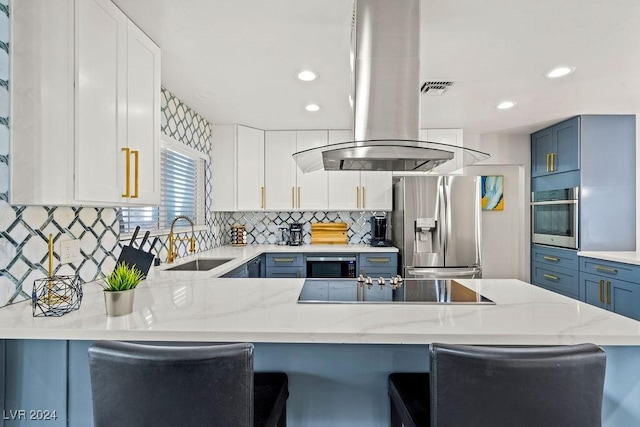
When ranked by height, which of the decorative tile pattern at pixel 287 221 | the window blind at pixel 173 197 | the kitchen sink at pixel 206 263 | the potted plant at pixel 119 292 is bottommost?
the kitchen sink at pixel 206 263

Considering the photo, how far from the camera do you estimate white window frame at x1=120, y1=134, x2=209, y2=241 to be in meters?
2.58

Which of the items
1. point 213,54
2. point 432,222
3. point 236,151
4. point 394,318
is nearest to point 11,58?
point 213,54

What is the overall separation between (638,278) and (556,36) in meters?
2.09

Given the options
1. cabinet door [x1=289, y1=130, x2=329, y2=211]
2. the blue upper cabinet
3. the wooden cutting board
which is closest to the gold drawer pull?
the wooden cutting board

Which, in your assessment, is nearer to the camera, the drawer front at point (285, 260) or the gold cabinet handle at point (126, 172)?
the gold cabinet handle at point (126, 172)

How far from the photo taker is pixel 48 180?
1279mm

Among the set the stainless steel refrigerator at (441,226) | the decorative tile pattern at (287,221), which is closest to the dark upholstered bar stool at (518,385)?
the stainless steel refrigerator at (441,226)

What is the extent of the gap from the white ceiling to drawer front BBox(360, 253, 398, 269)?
1480 mm

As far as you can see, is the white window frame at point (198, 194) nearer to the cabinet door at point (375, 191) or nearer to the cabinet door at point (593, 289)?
the cabinet door at point (375, 191)

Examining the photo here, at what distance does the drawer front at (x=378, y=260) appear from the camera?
3494mm

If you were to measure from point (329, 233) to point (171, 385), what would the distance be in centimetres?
332

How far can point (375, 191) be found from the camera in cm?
389

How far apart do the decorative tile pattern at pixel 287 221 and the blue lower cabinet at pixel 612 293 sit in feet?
7.31

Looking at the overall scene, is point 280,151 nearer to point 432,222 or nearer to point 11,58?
point 432,222
